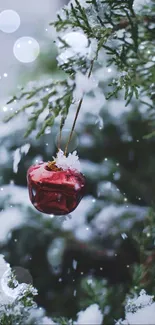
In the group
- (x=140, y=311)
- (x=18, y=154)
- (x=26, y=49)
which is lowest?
(x=140, y=311)

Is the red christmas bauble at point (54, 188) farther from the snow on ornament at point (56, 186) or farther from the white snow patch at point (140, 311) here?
the white snow patch at point (140, 311)

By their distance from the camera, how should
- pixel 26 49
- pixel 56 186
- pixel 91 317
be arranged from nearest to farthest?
pixel 56 186 < pixel 91 317 < pixel 26 49

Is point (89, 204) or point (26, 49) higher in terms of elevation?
point (26, 49)

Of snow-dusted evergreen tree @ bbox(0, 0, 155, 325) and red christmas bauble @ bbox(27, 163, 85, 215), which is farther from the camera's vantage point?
snow-dusted evergreen tree @ bbox(0, 0, 155, 325)

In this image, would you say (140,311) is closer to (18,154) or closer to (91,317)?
(91,317)

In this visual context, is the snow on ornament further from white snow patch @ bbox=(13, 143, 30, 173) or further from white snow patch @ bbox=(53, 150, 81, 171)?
white snow patch @ bbox=(13, 143, 30, 173)

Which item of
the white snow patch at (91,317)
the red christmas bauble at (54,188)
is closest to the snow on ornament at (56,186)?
the red christmas bauble at (54,188)

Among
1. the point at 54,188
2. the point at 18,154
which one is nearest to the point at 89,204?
the point at 18,154

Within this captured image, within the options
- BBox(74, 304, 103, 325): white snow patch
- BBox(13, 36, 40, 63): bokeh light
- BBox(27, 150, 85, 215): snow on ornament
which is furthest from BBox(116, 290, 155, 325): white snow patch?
BBox(13, 36, 40, 63): bokeh light
